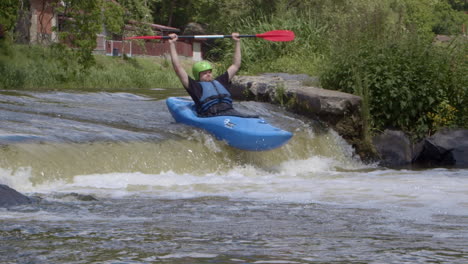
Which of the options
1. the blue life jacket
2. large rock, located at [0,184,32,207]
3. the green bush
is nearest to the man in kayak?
the blue life jacket

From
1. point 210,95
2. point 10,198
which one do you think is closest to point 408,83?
point 210,95

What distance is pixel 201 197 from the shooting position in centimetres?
642

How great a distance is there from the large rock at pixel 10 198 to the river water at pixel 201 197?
9cm

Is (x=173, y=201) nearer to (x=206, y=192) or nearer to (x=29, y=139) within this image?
(x=206, y=192)

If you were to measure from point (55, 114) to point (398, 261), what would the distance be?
22.8ft

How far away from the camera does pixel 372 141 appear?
34.6ft

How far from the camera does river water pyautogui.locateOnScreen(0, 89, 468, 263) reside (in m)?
4.23

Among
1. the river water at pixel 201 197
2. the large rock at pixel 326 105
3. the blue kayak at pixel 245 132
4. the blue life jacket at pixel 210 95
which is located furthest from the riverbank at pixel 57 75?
the blue kayak at pixel 245 132

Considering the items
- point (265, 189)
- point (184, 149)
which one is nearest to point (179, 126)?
point (184, 149)

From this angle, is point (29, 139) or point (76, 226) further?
point (29, 139)

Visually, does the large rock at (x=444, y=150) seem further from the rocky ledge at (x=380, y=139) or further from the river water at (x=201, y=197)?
the river water at (x=201, y=197)

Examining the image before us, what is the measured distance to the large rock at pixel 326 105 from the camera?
1034 centimetres

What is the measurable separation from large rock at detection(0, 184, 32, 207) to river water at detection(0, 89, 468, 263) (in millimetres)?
94

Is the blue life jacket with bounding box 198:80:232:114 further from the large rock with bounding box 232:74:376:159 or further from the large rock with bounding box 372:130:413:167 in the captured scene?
the large rock with bounding box 372:130:413:167
